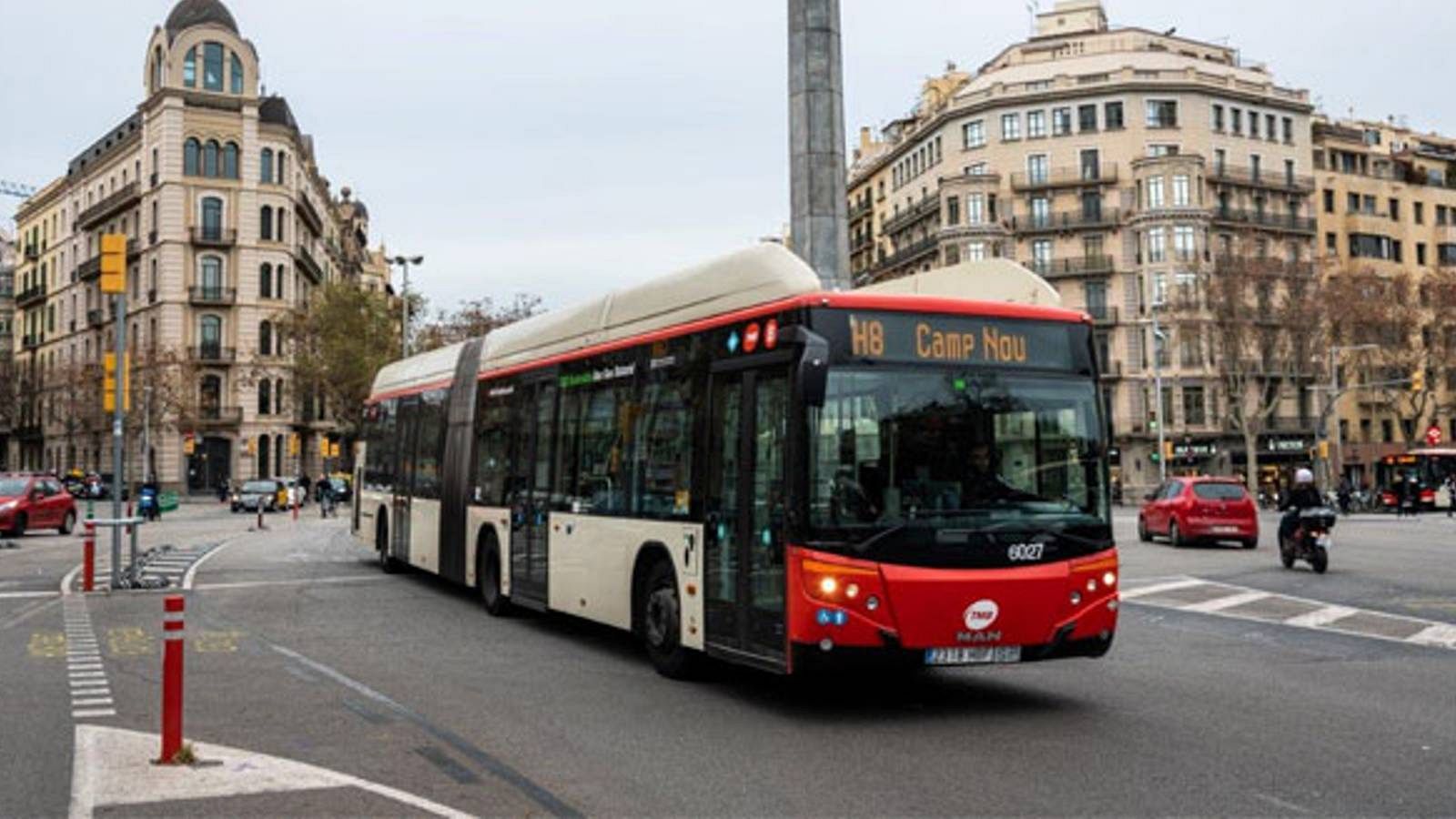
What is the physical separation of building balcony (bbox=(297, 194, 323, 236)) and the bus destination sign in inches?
2973

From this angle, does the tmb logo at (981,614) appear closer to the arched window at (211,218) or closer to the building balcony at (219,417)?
the building balcony at (219,417)

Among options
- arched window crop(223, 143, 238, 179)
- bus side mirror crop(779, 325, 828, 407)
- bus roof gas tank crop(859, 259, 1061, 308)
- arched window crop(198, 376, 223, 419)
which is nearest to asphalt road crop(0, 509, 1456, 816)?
bus side mirror crop(779, 325, 828, 407)

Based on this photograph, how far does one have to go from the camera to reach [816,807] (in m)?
6.22

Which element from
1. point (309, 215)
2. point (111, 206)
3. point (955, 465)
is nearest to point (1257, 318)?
point (309, 215)

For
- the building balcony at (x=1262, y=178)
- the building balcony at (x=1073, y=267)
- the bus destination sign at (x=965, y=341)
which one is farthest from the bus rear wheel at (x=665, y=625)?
the building balcony at (x=1262, y=178)

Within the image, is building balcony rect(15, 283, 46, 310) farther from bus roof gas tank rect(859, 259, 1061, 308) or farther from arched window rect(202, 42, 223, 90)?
bus roof gas tank rect(859, 259, 1061, 308)

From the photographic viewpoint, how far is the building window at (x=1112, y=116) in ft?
250

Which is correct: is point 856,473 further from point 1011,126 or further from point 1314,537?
point 1011,126

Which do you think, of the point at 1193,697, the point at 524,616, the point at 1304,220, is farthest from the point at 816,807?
the point at 1304,220

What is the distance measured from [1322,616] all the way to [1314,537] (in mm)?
6099

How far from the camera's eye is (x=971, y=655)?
827 cm

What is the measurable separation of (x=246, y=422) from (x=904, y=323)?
71.3m

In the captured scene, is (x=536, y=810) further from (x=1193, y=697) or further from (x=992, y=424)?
(x=1193, y=697)

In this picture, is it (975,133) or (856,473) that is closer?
(856,473)
